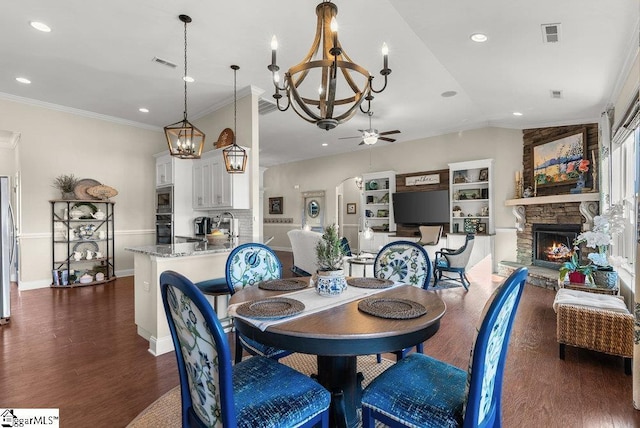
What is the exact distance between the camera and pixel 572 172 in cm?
543

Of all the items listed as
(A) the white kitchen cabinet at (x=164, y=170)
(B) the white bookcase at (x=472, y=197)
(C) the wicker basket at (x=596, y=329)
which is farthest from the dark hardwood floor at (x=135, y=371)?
(B) the white bookcase at (x=472, y=197)

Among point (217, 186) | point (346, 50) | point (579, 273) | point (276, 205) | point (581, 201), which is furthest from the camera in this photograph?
point (276, 205)

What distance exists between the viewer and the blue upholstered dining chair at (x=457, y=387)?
1.12 metres

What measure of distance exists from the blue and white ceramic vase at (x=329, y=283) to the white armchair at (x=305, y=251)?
2.56 meters

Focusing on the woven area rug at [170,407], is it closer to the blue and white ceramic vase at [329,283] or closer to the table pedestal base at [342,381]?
the table pedestal base at [342,381]

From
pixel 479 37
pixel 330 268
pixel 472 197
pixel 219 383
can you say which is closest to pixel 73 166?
pixel 330 268

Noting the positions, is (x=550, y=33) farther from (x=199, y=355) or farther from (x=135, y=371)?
(x=135, y=371)

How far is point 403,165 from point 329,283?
6744 millimetres

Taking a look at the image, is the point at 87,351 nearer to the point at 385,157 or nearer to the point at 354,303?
the point at 354,303

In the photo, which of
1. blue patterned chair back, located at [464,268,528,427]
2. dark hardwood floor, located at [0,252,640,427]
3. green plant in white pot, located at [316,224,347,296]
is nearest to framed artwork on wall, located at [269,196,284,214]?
dark hardwood floor, located at [0,252,640,427]

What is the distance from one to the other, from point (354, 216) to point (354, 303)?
8.51m

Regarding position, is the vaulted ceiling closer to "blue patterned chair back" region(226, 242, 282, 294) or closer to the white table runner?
"blue patterned chair back" region(226, 242, 282, 294)

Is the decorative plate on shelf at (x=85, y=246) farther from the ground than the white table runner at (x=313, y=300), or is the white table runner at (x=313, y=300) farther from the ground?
the white table runner at (x=313, y=300)

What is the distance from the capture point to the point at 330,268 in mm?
1869
